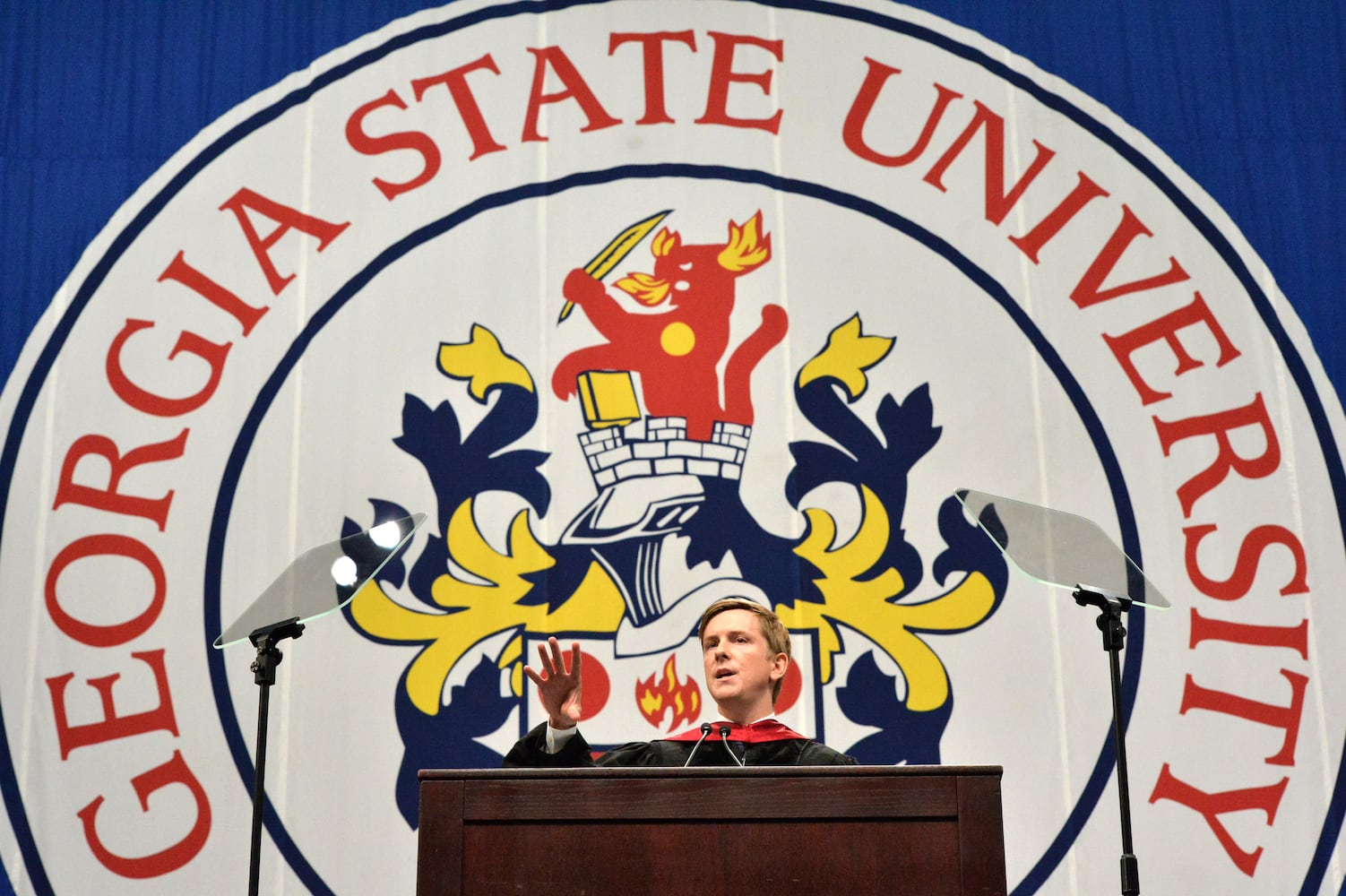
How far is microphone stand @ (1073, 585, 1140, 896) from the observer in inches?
95.7

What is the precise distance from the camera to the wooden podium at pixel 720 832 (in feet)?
6.01

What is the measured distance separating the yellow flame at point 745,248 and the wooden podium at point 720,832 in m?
1.88

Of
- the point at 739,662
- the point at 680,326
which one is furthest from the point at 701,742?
the point at 680,326

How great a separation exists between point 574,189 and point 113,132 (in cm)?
119

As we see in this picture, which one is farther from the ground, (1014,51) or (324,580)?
(1014,51)

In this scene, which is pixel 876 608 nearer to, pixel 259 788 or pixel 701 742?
pixel 701 742

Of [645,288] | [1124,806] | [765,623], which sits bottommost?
[1124,806]

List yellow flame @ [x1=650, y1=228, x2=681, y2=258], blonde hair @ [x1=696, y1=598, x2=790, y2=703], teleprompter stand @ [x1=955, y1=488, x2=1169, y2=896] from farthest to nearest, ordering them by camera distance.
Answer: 1. yellow flame @ [x1=650, y1=228, x2=681, y2=258]
2. blonde hair @ [x1=696, y1=598, x2=790, y2=703]
3. teleprompter stand @ [x1=955, y1=488, x2=1169, y2=896]

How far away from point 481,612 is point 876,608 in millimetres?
917

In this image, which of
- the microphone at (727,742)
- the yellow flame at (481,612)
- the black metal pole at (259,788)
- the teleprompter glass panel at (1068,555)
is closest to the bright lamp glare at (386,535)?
the black metal pole at (259,788)

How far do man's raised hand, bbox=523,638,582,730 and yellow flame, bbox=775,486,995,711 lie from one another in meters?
0.85

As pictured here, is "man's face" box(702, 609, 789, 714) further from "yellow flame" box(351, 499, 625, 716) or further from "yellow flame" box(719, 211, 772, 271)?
"yellow flame" box(719, 211, 772, 271)

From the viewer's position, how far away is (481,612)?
3340 mm

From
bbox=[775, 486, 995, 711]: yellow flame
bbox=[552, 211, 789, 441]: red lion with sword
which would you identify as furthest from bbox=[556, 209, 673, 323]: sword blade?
bbox=[775, 486, 995, 711]: yellow flame
